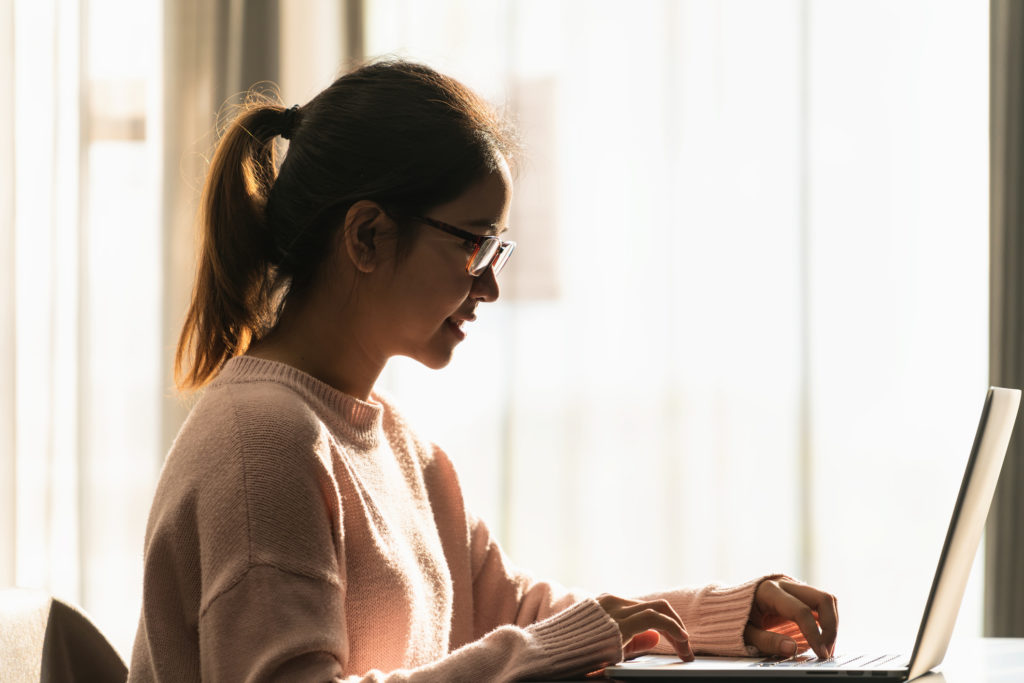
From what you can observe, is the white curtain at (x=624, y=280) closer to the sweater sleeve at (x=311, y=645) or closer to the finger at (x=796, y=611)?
the finger at (x=796, y=611)

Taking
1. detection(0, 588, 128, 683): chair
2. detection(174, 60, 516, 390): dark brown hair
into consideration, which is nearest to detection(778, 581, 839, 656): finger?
detection(174, 60, 516, 390): dark brown hair

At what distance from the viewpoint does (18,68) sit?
254cm

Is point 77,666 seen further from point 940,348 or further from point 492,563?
point 940,348

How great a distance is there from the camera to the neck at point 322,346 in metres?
1.14

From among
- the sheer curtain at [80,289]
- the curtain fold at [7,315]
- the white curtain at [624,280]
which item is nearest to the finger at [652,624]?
the white curtain at [624,280]

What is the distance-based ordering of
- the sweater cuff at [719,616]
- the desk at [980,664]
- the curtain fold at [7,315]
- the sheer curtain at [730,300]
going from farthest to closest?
the curtain fold at [7,315], the sheer curtain at [730,300], the sweater cuff at [719,616], the desk at [980,664]

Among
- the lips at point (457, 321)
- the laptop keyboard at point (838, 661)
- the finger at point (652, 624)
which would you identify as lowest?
the laptop keyboard at point (838, 661)

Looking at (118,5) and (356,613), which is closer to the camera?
(356,613)

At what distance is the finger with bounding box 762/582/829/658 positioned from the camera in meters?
1.04

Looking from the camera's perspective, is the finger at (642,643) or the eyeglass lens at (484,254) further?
the eyeglass lens at (484,254)

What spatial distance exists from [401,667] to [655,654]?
0.27m

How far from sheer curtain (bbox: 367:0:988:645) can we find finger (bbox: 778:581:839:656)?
→ 1.27 metres

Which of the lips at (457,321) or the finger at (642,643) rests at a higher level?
the lips at (457,321)

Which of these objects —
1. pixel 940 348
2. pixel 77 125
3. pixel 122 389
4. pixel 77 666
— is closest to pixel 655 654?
Answer: pixel 77 666
